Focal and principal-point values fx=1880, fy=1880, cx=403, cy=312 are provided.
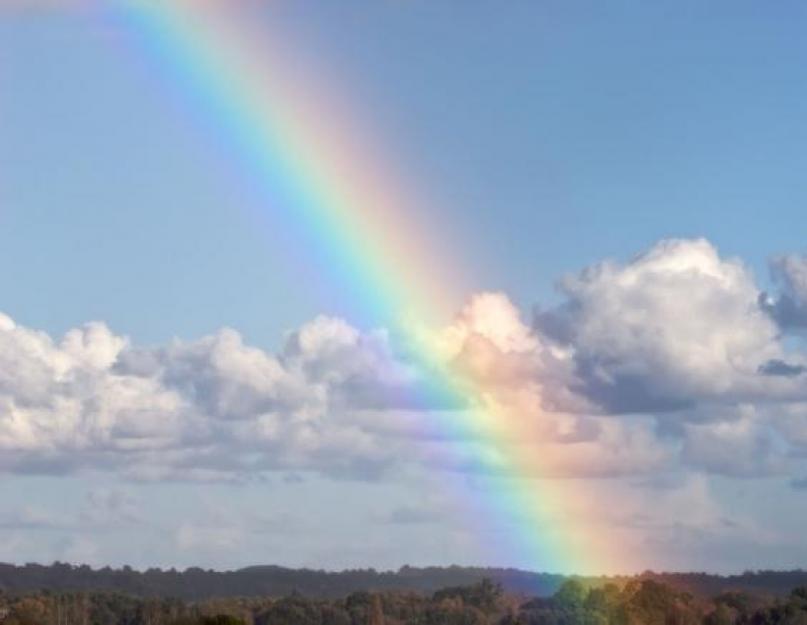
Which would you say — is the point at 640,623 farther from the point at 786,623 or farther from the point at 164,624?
the point at 164,624

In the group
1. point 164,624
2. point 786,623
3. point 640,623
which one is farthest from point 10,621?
point 786,623

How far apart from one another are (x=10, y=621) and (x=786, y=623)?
80027 millimetres

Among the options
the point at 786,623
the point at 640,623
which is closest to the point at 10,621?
the point at 640,623

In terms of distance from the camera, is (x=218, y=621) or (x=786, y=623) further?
(x=786, y=623)

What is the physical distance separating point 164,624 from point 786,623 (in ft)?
214

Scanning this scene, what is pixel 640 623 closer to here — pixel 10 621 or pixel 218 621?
pixel 10 621

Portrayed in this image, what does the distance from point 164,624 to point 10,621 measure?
17.8m

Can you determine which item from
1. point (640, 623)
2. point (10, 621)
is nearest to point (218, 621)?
point (10, 621)

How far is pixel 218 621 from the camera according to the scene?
127 metres

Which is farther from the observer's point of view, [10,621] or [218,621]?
[10,621]

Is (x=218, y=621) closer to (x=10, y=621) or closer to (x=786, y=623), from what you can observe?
(x=10, y=621)

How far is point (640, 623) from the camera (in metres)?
198

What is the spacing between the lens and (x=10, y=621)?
18625 cm

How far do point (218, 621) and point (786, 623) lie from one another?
291 ft
